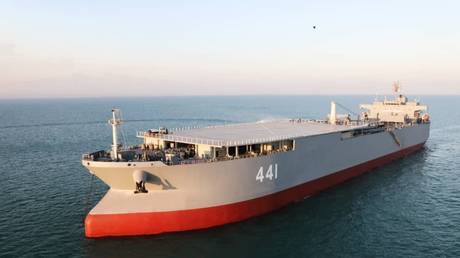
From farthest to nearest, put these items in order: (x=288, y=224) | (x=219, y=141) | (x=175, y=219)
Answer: (x=219, y=141) < (x=288, y=224) < (x=175, y=219)

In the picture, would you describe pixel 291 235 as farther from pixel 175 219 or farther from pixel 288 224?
pixel 175 219

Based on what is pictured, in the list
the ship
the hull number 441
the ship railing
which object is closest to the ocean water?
the ship

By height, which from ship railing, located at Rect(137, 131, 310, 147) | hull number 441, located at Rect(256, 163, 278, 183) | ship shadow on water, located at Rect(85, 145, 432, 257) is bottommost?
ship shadow on water, located at Rect(85, 145, 432, 257)

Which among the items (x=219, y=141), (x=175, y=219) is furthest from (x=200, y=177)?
(x=219, y=141)

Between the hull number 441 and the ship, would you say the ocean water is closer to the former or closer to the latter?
the ship

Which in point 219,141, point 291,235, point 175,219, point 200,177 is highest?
point 219,141

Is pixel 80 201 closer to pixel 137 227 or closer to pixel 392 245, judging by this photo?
pixel 137 227

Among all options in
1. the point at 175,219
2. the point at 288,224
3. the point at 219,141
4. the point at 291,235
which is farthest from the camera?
the point at 219,141
